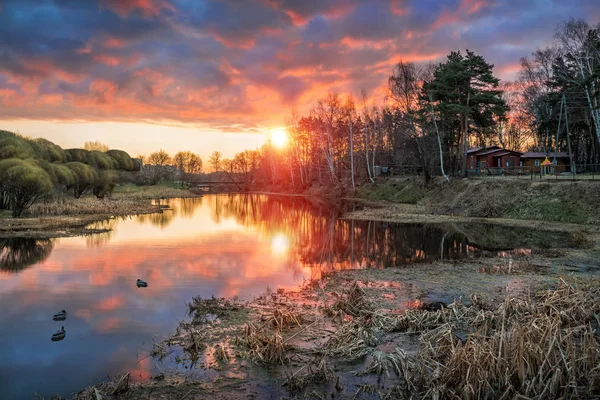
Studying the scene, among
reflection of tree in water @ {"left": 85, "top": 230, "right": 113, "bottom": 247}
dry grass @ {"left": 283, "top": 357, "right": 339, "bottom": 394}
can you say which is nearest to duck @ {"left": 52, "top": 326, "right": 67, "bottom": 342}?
dry grass @ {"left": 283, "top": 357, "right": 339, "bottom": 394}

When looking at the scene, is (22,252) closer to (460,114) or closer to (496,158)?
(460,114)

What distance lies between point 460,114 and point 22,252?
41548 mm

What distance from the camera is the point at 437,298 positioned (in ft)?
41.0

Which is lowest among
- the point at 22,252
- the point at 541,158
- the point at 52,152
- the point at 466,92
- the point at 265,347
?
the point at 265,347

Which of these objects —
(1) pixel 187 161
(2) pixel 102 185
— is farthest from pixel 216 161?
(2) pixel 102 185

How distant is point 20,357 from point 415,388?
27.8 ft

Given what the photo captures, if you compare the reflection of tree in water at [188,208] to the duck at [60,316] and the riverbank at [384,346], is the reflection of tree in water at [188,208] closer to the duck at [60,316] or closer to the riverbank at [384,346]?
the duck at [60,316]

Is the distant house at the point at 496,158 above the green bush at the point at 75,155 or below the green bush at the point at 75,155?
below

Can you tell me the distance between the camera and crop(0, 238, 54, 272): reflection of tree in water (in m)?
18.5

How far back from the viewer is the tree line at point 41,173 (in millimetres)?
32906

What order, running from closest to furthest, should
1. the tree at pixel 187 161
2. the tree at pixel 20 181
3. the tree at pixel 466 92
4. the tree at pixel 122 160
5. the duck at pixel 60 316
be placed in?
the duck at pixel 60 316, the tree at pixel 20 181, the tree at pixel 466 92, the tree at pixel 122 160, the tree at pixel 187 161

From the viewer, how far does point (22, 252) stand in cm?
2134

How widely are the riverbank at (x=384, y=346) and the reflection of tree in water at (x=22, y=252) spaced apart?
37.4ft

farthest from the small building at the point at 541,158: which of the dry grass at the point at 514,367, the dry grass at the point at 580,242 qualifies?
the dry grass at the point at 514,367
